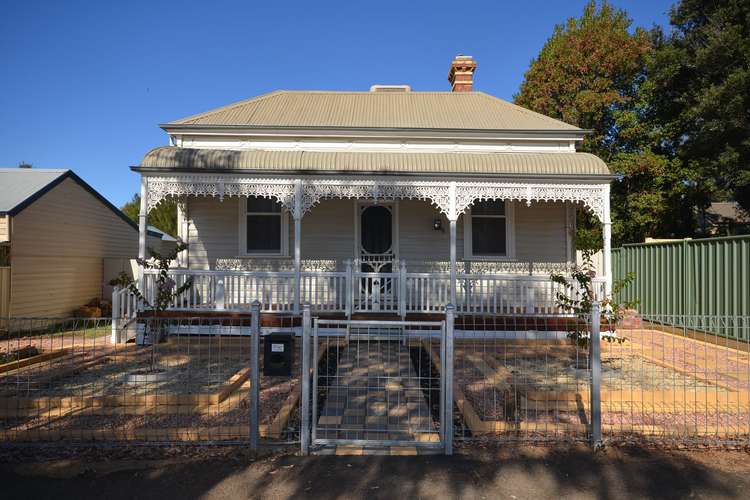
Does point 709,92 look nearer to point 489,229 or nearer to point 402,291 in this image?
point 489,229

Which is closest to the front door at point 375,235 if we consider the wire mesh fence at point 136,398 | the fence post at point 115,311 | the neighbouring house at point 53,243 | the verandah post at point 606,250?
the wire mesh fence at point 136,398

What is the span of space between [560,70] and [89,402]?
23131mm

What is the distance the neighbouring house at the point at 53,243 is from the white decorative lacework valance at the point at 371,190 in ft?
14.9

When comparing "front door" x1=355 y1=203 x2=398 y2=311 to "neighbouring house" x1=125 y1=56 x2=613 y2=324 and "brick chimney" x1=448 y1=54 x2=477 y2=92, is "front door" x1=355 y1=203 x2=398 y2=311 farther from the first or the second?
"brick chimney" x1=448 y1=54 x2=477 y2=92

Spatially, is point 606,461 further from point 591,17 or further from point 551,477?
point 591,17

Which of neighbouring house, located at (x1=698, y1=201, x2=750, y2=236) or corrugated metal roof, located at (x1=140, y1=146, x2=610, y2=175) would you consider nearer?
corrugated metal roof, located at (x1=140, y1=146, x2=610, y2=175)

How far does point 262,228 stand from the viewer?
12.0 m

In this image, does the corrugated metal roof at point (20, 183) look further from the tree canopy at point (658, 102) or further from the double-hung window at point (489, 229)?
the tree canopy at point (658, 102)

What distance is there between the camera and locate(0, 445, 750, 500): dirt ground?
3637 millimetres

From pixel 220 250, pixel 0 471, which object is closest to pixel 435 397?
pixel 0 471

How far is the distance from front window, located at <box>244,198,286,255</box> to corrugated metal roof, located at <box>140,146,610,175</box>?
2.00m

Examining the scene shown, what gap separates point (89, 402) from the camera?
5.39 m

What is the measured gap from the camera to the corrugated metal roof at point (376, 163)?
32.4 feet

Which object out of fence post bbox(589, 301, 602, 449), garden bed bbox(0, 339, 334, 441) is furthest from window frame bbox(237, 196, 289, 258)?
fence post bbox(589, 301, 602, 449)
